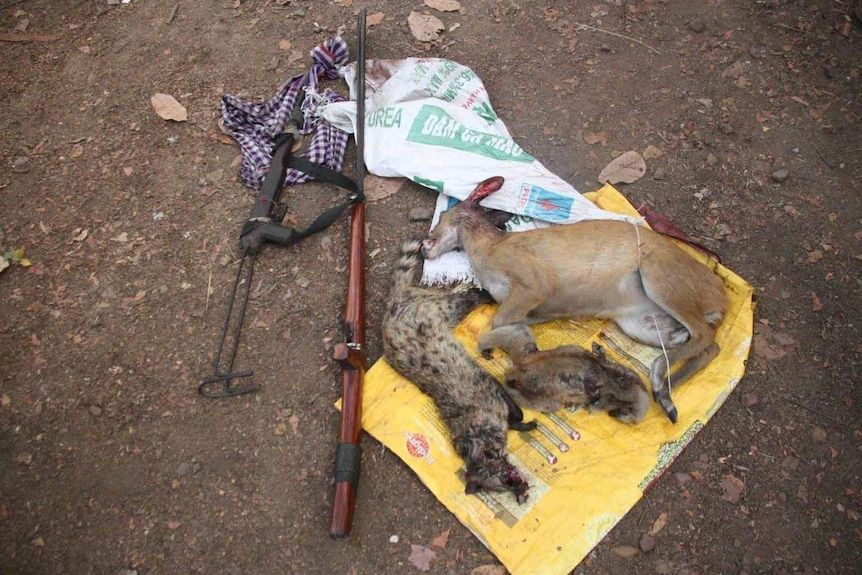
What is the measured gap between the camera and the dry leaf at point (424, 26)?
6230mm

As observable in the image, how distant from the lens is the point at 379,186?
5266 millimetres

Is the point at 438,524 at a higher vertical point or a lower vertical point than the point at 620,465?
lower

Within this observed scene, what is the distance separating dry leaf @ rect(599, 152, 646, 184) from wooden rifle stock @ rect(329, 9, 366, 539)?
7.45 feet

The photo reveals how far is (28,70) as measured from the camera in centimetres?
606

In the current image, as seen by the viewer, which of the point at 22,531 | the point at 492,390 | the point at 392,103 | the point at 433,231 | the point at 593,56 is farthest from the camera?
the point at 593,56

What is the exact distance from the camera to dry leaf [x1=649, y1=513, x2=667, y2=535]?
12.0ft

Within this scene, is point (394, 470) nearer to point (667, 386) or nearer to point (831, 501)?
point (667, 386)

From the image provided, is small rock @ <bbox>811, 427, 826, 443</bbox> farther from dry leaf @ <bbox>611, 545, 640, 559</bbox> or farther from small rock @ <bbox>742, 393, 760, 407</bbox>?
dry leaf @ <bbox>611, 545, 640, 559</bbox>

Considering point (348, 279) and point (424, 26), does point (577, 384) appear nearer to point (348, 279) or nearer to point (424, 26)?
point (348, 279)

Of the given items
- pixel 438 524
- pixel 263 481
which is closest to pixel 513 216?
pixel 438 524

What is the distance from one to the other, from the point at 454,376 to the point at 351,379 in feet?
2.36

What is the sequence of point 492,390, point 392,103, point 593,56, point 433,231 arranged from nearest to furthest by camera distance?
point 492,390 → point 433,231 → point 392,103 → point 593,56

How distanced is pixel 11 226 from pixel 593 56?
5822mm

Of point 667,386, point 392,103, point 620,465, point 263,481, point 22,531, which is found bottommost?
point 22,531
